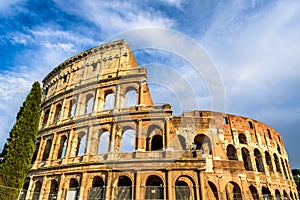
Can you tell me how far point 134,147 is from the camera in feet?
49.9

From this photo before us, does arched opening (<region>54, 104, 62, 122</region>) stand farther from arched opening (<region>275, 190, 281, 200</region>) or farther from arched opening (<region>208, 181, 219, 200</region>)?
arched opening (<region>275, 190, 281, 200</region>)

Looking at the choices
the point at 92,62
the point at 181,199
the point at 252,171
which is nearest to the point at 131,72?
the point at 92,62

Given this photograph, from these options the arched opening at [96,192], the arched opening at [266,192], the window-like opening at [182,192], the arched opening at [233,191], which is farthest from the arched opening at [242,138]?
the arched opening at [96,192]

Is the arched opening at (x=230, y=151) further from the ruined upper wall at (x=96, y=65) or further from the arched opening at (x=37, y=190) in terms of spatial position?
the arched opening at (x=37, y=190)

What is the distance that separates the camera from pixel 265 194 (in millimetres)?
19812

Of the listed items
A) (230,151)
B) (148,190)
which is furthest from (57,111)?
(230,151)

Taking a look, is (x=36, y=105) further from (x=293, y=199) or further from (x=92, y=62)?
(x=293, y=199)

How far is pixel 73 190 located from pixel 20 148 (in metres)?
4.96

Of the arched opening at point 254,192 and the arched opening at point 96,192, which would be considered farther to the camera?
the arched opening at point 254,192

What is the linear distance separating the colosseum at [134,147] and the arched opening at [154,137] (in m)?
0.11

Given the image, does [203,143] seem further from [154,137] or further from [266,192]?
[266,192]

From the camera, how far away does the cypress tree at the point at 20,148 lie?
1266cm

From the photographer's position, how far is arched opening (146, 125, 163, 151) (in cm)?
1720

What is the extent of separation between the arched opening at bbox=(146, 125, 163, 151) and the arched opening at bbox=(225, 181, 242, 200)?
6891 millimetres
